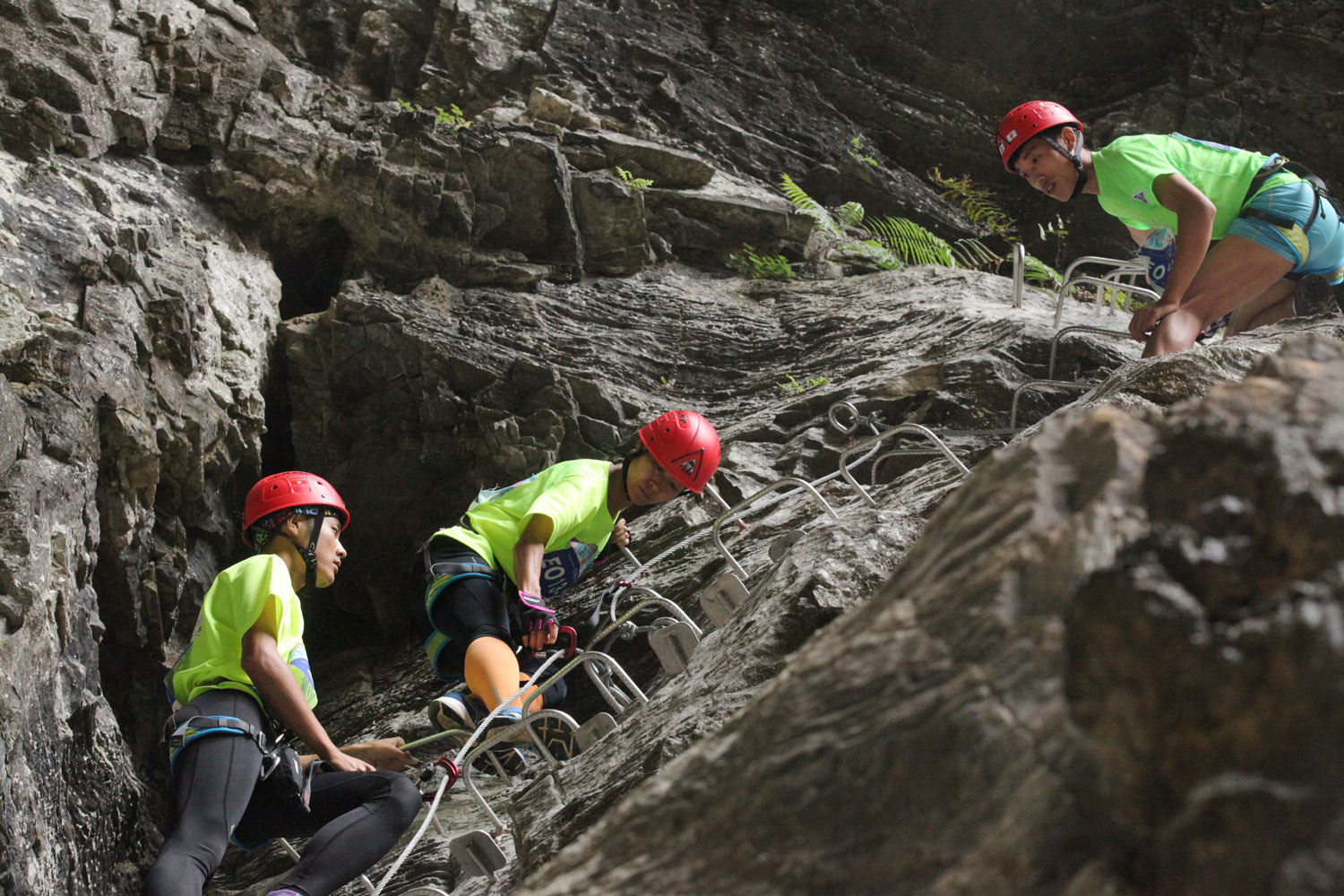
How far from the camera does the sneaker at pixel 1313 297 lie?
517cm

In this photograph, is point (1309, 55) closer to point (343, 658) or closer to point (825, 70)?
point (825, 70)

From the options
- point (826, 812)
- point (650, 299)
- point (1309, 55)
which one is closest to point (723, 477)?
point (650, 299)

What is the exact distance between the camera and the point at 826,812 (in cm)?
145

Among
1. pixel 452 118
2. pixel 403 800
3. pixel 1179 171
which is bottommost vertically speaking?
pixel 403 800

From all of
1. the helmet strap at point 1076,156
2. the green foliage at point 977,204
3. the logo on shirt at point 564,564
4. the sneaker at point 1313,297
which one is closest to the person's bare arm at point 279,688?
the logo on shirt at point 564,564

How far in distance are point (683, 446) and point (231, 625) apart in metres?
2.61

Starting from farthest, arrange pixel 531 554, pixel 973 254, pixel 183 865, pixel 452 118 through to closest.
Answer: pixel 973 254 → pixel 452 118 → pixel 531 554 → pixel 183 865

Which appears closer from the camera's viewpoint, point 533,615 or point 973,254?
point 533,615

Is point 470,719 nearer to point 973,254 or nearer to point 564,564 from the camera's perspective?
point 564,564

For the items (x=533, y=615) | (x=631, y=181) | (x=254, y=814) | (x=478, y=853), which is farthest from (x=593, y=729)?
(x=631, y=181)

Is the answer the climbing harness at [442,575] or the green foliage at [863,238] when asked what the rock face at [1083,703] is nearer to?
the climbing harness at [442,575]

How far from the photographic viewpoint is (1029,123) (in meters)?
5.24

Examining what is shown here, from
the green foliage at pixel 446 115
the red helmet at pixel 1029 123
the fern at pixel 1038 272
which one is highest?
the red helmet at pixel 1029 123

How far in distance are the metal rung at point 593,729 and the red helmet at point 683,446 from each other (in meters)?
1.96
